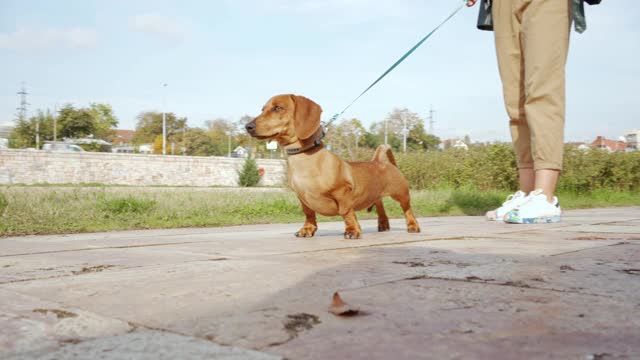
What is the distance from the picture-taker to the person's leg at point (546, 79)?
3.72m

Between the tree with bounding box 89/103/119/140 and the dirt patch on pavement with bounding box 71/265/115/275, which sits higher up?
the tree with bounding box 89/103/119/140

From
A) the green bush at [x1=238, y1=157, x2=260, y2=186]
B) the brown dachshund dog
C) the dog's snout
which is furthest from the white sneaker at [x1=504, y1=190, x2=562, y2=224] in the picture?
the green bush at [x1=238, y1=157, x2=260, y2=186]

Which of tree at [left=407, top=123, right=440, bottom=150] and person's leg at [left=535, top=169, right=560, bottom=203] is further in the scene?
tree at [left=407, top=123, right=440, bottom=150]

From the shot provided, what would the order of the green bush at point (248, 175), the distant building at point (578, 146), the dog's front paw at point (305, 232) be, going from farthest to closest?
the green bush at point (248, 175) < the distant building at point (578, 146) < the dog's front paw at point (305, 232)

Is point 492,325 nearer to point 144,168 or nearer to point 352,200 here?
point 352,200

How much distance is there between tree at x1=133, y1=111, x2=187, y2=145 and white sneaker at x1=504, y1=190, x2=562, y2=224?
6043cm

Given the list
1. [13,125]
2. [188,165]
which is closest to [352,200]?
[188,165]

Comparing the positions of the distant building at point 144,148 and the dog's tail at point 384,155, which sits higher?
the distant building at point 144,148

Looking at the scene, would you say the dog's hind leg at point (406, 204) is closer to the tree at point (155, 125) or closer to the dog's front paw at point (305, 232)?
the dog's front paw at point (305, 232)

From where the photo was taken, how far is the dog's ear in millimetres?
3060

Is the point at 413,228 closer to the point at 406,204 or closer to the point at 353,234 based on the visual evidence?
the point at 406,204

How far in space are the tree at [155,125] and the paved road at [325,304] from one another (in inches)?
2432

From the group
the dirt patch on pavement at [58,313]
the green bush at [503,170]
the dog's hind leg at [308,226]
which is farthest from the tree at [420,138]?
the dirt patch on pavement at [58,313]

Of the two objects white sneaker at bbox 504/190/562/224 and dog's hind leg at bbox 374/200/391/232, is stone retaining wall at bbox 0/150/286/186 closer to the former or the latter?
dog's hind leg at bbox 374/200/391/232
